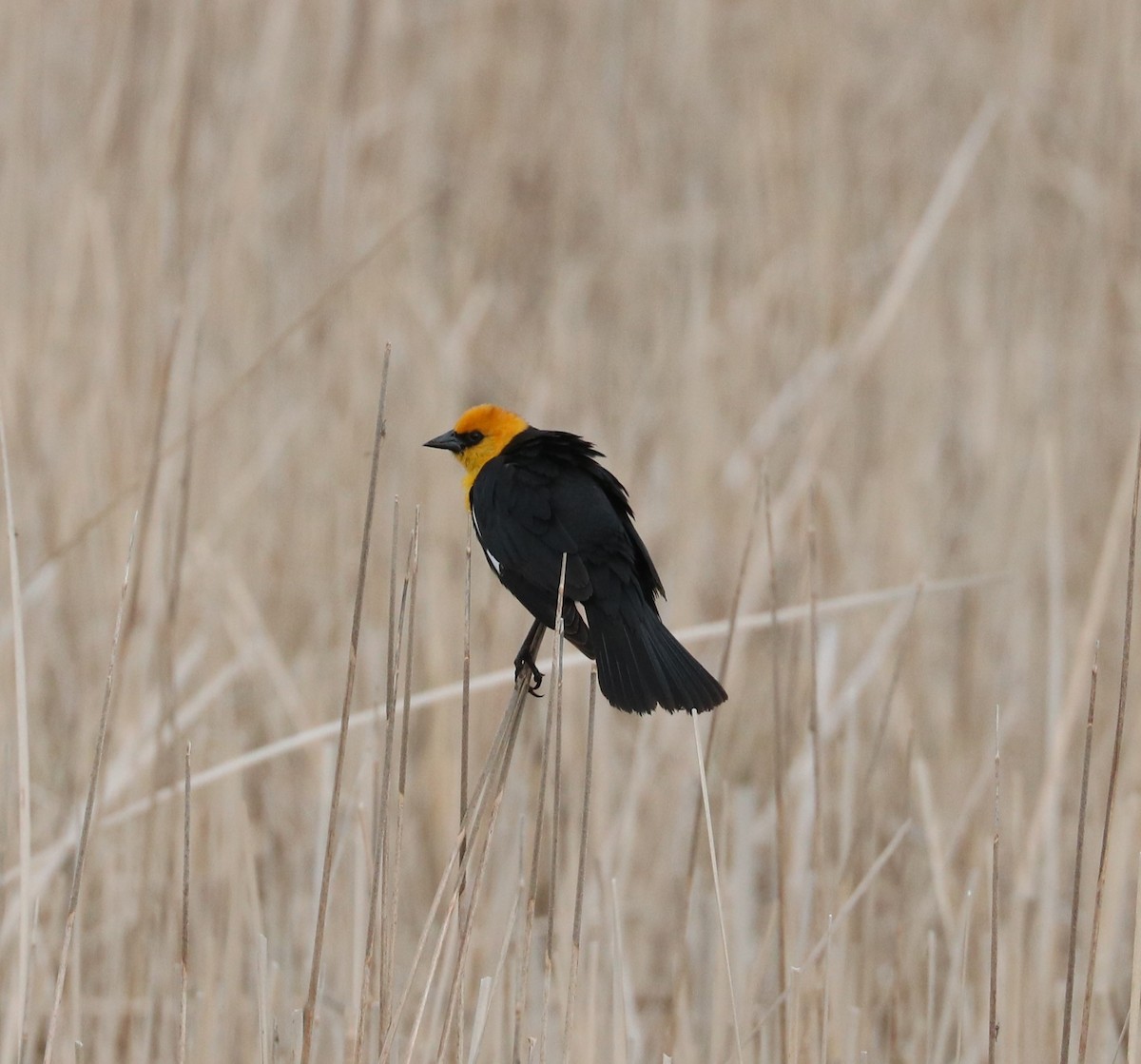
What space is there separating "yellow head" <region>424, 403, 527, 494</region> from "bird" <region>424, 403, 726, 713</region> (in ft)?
0.28

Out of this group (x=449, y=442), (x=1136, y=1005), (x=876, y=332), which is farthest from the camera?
(x=876, y=332)

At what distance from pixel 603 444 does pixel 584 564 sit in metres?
1.50

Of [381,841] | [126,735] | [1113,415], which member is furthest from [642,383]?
[381,841]

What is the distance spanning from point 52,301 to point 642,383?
46.4 inches

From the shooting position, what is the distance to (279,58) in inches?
120

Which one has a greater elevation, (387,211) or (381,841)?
(387,211)

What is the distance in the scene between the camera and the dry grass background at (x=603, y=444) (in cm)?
204

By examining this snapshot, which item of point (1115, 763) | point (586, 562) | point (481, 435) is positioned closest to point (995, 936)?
point (1115, 763)

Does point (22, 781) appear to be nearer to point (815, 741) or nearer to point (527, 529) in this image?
point (527, 529)

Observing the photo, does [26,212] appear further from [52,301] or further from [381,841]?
[381,841]

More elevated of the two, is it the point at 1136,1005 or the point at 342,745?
the point at 342,745

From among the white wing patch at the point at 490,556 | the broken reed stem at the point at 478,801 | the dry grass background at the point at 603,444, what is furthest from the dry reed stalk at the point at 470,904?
the dry grass background at the point at 603,444

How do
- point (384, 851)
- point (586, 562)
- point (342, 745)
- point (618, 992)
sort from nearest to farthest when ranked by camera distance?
1. point (342, 745)
2. point (384, 851)
3. point (618, 992)
4. point (586, 562)

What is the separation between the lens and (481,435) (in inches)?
74.7
